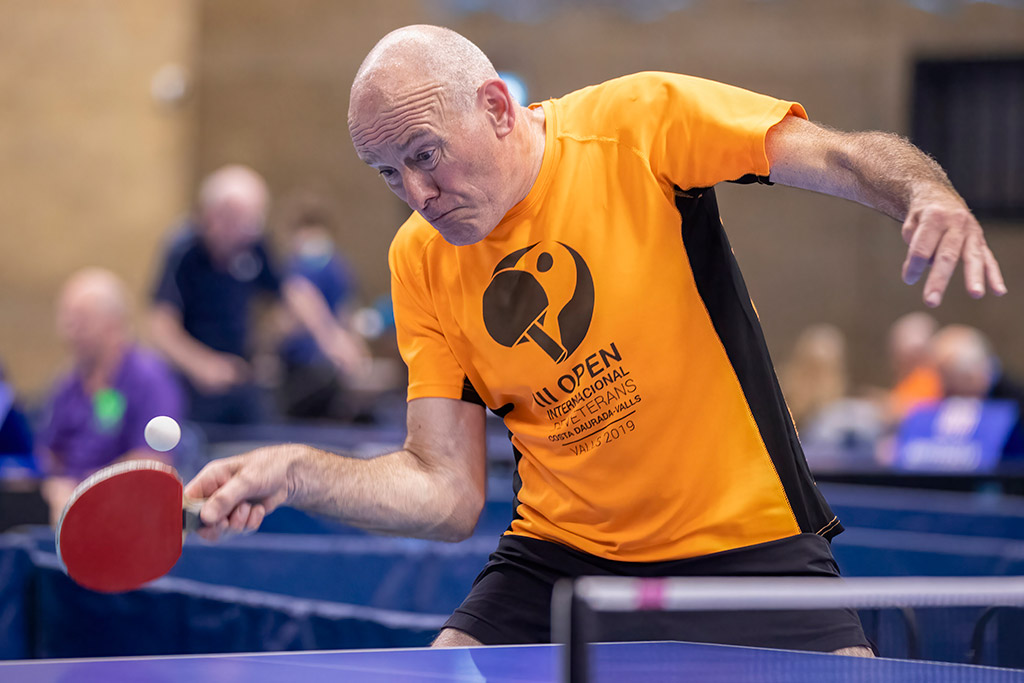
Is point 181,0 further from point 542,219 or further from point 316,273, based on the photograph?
point 542,219

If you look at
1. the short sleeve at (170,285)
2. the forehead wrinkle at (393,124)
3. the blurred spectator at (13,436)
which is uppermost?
the forehead wrinkle at (393,124)

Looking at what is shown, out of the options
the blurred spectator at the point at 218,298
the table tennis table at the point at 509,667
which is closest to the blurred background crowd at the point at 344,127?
the blurred spectator at the point at 218,298

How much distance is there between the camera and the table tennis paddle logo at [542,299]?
7.04ft

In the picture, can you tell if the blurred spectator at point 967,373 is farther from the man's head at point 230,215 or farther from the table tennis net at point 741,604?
the table tennis net at point 741,604

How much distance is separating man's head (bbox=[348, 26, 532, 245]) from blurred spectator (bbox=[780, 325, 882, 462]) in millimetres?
4790

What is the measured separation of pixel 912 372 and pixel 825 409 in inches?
24.3

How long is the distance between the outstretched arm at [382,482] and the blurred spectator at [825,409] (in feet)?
14.9

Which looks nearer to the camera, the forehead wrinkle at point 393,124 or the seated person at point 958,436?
the forehead wrinkle at point 393,124

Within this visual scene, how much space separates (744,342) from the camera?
2162mm

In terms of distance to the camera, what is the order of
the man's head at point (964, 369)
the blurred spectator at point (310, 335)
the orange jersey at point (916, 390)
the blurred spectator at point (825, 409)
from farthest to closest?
1. the blurred spectator at point (310, 335)
2. the orange jersey at point (916, 390)
3. the blurred spectator at point (825, 409)
4. the man's head at point (964, 369)

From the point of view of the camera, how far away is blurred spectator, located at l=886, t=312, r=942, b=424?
7.67 metres

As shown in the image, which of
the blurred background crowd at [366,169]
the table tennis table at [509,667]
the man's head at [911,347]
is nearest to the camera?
the table tennis table at [509,667]

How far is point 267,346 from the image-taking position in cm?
1131

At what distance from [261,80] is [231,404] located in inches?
269
